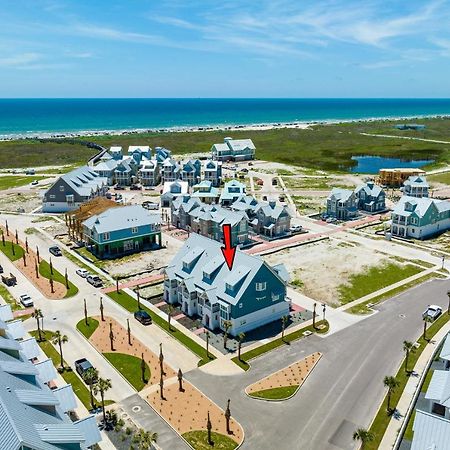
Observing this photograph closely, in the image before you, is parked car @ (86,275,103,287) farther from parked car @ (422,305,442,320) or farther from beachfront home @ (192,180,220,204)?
beachfront home @ (192,180,220,204)

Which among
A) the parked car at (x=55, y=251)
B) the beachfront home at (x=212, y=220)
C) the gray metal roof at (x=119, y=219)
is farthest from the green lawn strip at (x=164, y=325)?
the beachfront home at (x=212, y=220)

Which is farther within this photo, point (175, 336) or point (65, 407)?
point (175, 336)

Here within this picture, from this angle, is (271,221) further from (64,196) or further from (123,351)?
(64,196)

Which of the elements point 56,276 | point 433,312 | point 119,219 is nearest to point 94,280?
point 56,276

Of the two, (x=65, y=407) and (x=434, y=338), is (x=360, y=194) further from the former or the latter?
(x=65, y=407)

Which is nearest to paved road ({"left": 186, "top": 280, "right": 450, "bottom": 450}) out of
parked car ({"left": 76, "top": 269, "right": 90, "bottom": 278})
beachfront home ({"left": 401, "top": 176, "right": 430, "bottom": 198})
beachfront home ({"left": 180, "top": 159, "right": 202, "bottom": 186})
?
parked car ({"left": 76, "top": 269, "right": 90, "bottom": 278})

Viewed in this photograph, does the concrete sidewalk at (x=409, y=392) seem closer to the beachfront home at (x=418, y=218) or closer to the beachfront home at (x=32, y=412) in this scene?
the beachfront home at (x=32, y=412)

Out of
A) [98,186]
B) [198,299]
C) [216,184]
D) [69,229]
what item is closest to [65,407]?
[198,299]
